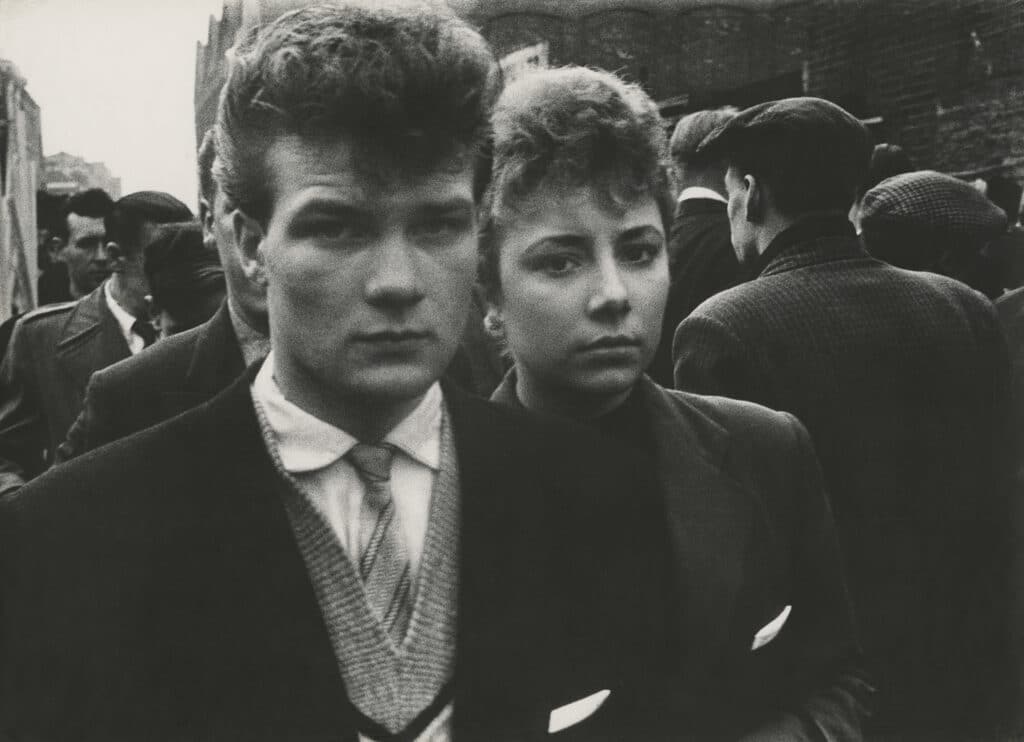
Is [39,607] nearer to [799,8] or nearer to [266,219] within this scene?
Result: [266,219]

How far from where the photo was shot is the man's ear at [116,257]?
7.23ft

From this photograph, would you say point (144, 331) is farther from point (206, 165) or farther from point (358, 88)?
point (358, 88)

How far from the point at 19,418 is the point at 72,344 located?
175 mm

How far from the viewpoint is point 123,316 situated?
7.52 feet

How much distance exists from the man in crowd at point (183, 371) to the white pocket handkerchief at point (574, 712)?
2.27 ft

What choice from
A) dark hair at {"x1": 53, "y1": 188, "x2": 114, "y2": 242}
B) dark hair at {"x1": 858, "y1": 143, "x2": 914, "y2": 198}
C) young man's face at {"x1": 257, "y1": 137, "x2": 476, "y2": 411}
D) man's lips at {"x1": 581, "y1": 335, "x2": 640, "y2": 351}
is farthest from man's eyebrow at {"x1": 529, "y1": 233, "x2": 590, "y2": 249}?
dark hair at {"x1": 858, "y1": 143, "x2": 914, "y2": 198}

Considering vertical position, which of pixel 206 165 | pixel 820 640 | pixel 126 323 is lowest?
pixel 820 640

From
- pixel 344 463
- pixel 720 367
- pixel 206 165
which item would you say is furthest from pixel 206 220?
pixel 720 367

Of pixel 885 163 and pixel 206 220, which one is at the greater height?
pixel 206 220

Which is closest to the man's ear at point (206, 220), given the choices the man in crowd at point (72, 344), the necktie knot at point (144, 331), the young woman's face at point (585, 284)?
the man in crowd at point (72, 344)

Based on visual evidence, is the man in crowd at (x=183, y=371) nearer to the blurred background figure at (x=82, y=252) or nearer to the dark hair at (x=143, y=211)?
the dark hair at (x=143, y=211)

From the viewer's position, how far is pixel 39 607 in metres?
1.45

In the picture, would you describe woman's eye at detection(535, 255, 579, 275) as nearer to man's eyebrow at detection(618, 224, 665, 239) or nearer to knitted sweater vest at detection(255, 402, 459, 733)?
man's eyebrow at detection(618, 224, 665, 239)

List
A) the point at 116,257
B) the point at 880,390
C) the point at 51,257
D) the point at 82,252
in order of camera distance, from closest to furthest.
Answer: the point at 116,257 → the point at 880,390 → the point at 82,252 → the point at 51,257
